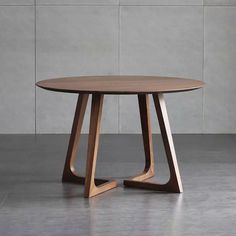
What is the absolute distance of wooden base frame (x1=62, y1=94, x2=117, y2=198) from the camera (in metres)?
3.55

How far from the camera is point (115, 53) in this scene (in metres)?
5.33

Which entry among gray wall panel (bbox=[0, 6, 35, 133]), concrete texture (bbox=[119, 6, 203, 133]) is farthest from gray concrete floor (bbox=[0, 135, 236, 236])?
concrete texture (bbox=[119, 6, 203, 133])

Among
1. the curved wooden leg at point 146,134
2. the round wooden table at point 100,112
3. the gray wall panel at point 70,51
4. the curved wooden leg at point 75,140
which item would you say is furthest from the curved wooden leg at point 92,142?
the gray wall panel at point 70,51

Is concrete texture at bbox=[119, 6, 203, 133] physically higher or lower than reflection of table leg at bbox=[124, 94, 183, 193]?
higher

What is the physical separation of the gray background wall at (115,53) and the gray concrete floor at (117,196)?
1.40 feet

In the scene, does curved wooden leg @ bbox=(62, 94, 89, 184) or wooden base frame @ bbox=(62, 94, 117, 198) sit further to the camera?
curved wooden leg @ bbox=(62, 94, 89, 184)

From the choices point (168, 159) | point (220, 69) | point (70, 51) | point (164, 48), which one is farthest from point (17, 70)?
point (168, 159)

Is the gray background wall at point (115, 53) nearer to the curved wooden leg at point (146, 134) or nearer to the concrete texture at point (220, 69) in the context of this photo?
the concrete texture at point (220, 69)

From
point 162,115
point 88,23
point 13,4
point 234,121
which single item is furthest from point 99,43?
point 162,115

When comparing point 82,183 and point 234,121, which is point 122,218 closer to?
point 82,183

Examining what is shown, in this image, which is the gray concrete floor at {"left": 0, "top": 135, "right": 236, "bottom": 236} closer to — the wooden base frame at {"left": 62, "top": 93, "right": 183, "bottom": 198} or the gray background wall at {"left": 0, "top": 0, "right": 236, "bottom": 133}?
the wooden base frame at {"left": 62, "top": 93, "right": 183, "bottom": 198}

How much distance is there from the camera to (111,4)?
17.3ft

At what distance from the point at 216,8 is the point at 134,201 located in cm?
228

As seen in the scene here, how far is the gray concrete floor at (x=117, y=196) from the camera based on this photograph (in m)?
3.07
